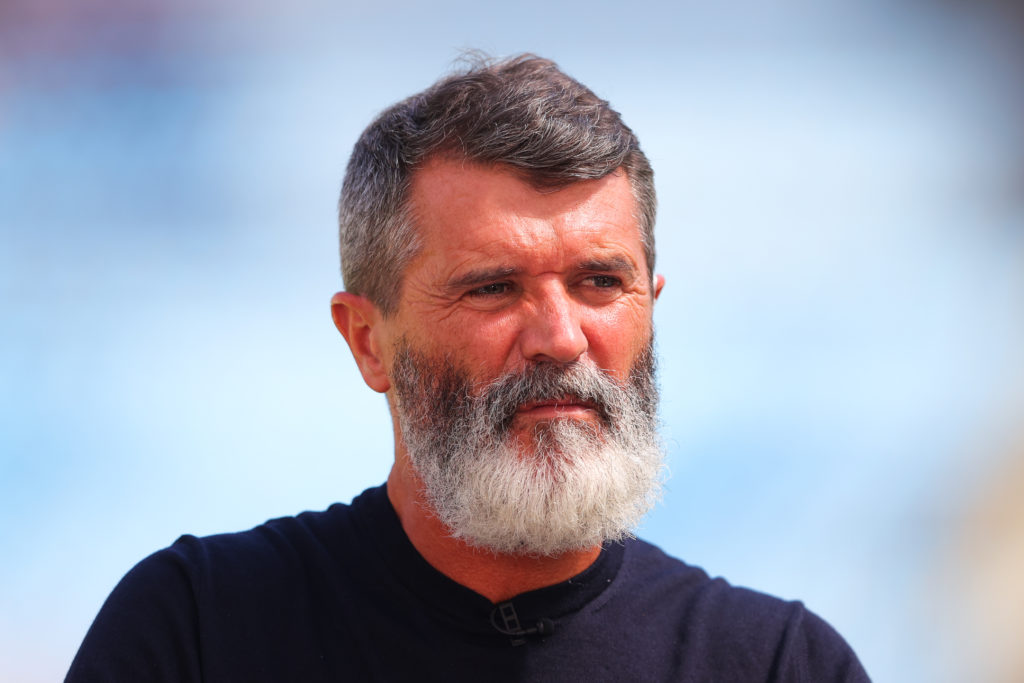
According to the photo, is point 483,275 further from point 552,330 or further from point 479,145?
point 479,145

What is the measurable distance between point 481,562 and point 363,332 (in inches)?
29.8

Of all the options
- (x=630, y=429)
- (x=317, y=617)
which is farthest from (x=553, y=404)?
(x=317, y=617)

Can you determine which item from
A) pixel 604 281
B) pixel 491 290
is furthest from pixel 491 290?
pixel 604 281

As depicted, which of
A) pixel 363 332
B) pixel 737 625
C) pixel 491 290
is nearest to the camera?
pixel 491 290

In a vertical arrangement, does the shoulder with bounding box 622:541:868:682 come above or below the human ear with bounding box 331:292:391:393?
below

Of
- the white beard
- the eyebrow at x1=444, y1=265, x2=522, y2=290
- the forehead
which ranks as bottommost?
the white beard

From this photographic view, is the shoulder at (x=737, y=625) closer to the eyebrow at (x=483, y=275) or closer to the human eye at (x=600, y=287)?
the human eye at (x=600, y=287)

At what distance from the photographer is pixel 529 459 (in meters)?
2.36

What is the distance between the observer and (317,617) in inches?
95.7

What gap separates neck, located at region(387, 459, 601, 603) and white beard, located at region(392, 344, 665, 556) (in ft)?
0.13

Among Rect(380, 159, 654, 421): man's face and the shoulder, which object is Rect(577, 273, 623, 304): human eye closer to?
Rect(380, 159, 654, 421): man's face

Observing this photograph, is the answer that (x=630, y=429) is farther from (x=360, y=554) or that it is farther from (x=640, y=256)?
(x=360, y=554)

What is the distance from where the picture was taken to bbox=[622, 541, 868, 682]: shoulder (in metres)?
2.46

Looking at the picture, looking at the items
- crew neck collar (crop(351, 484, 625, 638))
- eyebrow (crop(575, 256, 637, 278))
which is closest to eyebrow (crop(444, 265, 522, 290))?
eyebrow (crop(575, 256, 637, 278))
